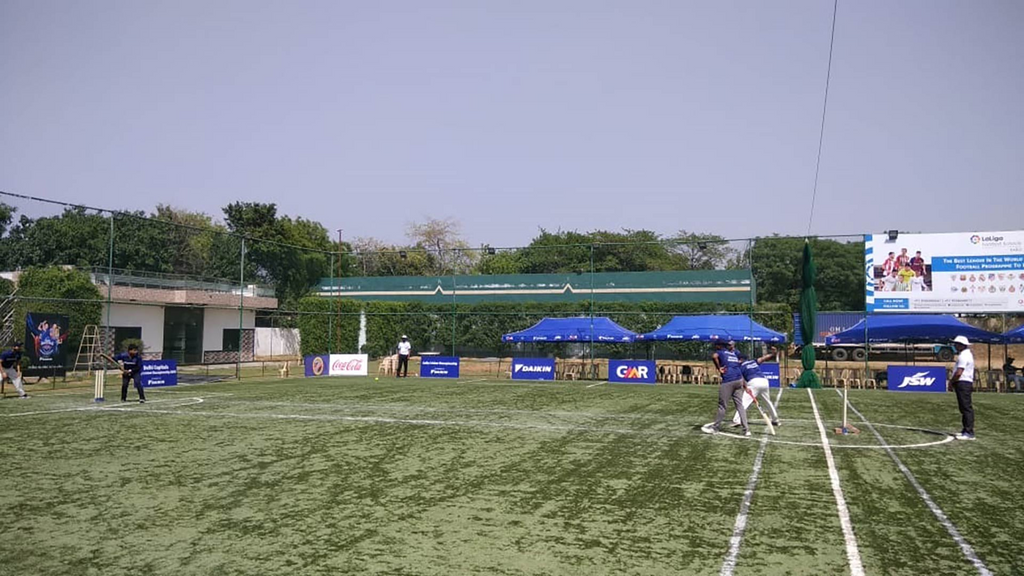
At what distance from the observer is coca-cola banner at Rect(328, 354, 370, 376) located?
112 feet

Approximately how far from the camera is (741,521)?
740 centimetres

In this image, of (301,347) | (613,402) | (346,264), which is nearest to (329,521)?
(613,402)

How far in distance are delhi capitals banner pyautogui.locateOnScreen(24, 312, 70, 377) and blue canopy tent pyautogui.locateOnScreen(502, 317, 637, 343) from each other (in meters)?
17.2

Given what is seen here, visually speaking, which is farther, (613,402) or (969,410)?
(613,402)

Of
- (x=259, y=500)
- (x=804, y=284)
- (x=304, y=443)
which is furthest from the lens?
(x=804, y=284)

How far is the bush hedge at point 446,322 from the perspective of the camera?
132 ft

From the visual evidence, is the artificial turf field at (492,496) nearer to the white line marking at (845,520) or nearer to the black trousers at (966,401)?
the white line marking at (845,520)

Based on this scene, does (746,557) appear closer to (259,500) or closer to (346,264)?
(259,500)

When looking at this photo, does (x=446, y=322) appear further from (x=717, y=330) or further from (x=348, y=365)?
(x=717, y=330)

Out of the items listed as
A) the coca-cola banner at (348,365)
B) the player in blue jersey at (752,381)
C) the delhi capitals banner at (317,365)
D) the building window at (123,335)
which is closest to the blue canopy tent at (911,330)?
the player in blue jersey at (752,381)

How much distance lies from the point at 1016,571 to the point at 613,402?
14865 mm

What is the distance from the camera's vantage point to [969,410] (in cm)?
1341

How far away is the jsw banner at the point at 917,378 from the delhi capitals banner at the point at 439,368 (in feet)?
58.8

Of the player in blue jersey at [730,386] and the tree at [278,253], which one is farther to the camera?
the tree at [278,253]
